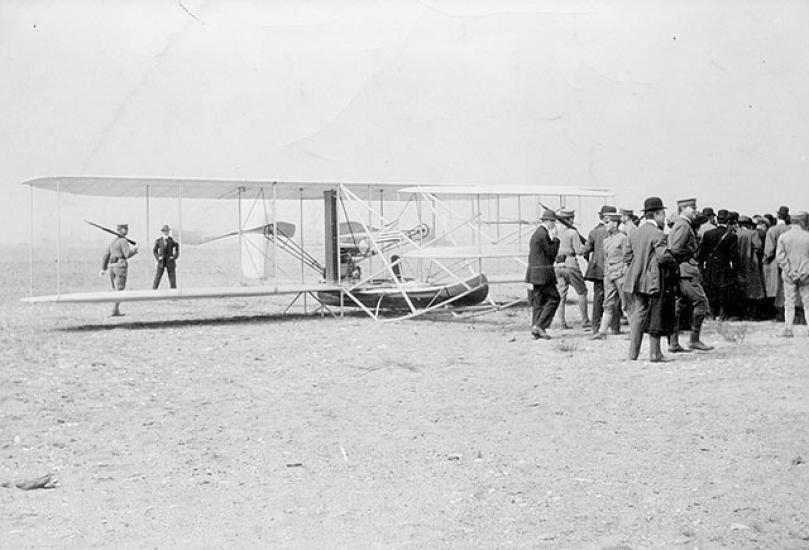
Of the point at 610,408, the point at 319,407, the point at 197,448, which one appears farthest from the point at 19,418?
the point at 610,408

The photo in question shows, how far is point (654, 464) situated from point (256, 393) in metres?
4.62

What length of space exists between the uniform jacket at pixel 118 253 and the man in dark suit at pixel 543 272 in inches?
346

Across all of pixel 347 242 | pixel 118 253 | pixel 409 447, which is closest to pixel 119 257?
pixel 118 253

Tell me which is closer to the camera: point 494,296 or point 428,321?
point 428,321

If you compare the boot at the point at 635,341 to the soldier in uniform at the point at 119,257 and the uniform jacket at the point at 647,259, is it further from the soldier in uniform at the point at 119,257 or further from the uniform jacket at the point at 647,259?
the soldier in uniform at the point at 119,257

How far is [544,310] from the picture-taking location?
13.2 m

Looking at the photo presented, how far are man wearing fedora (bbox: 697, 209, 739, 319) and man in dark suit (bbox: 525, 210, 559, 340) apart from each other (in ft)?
9.11

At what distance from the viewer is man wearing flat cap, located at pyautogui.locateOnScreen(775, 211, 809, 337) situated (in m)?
12.0

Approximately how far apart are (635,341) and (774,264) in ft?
15.9

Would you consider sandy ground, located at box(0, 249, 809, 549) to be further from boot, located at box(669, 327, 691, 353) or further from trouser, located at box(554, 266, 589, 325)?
trouser, located at box(554, 266, 589, 325)

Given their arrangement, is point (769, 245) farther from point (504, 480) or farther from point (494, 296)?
point (494, 296)

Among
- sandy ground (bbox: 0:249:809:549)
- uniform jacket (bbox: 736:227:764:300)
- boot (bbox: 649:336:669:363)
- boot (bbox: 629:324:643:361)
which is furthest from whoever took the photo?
uniform jacket (bbox: 736:227:764:300)

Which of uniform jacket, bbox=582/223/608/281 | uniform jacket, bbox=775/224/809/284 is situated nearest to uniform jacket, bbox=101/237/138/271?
uniform jacket, bbox=582/223/608/281

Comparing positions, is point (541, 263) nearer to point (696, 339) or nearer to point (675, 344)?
point (675, 344)
